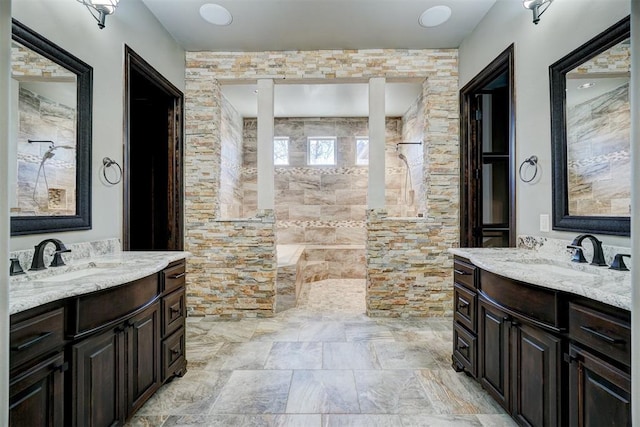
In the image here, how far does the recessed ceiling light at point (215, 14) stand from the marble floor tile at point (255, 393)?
3.05 meters

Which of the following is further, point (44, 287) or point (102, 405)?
point (102, 405)

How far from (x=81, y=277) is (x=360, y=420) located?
5.38 ft

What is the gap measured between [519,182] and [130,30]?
10.9 feet

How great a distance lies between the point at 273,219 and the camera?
341 centimetres

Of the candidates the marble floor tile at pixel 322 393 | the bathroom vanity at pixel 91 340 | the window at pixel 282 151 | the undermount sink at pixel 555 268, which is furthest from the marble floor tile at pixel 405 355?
the window at pixel 282 151

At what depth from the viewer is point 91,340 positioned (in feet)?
4.43

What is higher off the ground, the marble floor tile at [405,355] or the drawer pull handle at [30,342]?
the drawer pull handle at [30,342]

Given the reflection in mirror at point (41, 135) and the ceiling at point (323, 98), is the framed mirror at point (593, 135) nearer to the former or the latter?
the ceiling at point (323, 98)

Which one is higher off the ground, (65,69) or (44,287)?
(65,69)

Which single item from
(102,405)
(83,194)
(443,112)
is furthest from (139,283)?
(443,112)

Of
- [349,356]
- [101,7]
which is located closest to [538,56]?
[349,356]

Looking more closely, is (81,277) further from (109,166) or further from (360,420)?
(360,420)

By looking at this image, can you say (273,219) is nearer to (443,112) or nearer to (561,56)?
(443,112)

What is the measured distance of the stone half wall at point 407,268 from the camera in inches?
134
